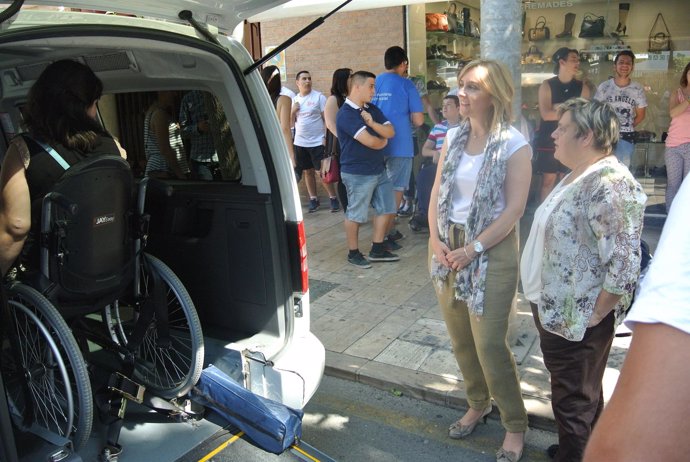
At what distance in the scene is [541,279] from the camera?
273 cm

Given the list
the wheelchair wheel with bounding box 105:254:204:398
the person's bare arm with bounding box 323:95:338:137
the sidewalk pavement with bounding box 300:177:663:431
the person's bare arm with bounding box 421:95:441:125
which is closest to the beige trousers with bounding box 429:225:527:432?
the sidewalk pavement with bounding box 300:177:663:431

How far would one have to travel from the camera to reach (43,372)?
2711 mm

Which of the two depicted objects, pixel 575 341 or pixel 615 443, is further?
pixel 575 341

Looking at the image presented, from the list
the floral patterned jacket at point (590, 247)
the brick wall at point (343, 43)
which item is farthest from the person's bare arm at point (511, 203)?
the brick wall at point (343, 43)

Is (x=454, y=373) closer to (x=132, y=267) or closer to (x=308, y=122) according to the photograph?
(x=132, y=267)

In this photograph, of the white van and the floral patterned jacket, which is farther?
the white van

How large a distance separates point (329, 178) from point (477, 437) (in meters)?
4.23

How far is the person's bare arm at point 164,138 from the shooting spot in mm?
4014

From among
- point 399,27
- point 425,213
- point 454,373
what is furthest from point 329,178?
point 454,373

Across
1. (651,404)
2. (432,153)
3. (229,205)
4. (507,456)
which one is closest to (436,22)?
(432,153)

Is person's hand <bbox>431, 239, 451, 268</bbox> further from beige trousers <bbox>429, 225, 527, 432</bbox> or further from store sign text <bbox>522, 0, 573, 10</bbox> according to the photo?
store sign text <bbox>522, 0, 573, 10</bbox>

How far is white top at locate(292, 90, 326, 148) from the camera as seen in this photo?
8.54 metres

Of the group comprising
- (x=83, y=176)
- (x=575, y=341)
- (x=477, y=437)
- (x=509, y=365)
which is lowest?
(x=477, y=437)

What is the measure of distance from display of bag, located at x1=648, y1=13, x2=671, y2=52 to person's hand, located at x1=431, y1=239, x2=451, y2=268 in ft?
22.9
